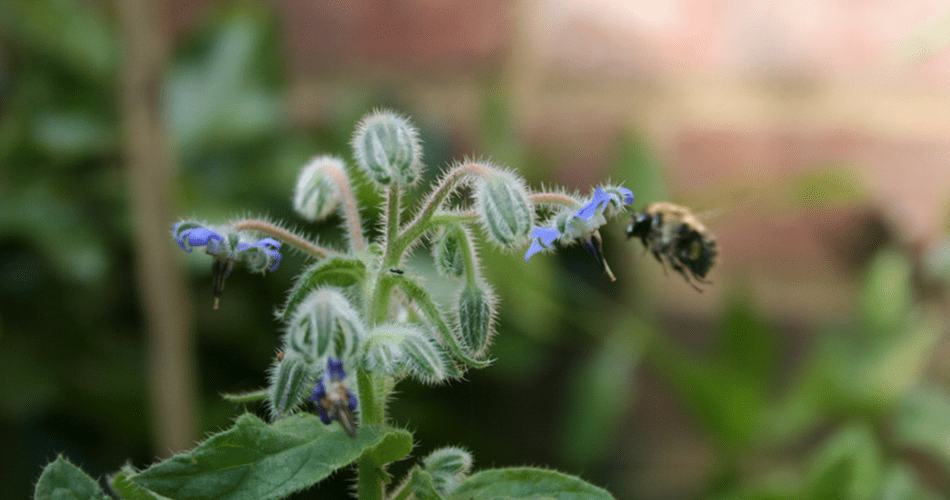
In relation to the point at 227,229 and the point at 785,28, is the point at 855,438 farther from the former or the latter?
the point at 785,28

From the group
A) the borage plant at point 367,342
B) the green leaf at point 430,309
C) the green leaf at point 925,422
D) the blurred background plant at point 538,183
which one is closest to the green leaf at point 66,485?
the borage plant at point 367,342

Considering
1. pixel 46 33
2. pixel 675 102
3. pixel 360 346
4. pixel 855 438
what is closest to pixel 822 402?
pixel 855 438

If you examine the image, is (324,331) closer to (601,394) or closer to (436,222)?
(436,222)

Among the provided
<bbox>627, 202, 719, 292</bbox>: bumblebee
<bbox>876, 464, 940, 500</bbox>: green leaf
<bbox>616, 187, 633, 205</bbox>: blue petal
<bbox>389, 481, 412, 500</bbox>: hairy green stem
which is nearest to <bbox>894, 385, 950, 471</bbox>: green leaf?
<bbox>876, 464, 940, 500</bbox>: green leaf

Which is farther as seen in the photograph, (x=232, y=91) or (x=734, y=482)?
(x=232, y=91)

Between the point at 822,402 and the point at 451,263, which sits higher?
the point at 822,402

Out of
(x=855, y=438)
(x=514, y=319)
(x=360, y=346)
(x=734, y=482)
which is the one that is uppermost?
(x=514, y=319)
